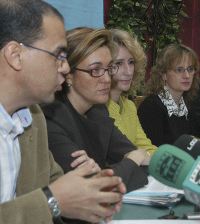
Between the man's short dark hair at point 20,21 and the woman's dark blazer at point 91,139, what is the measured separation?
600 mm

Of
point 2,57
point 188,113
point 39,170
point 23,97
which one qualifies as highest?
point 2,57

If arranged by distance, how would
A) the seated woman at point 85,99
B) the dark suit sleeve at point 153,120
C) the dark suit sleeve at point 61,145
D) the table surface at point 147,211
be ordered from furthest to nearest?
the dark suit sleeve at point 153,120 < the seated woman at point 85,99 < the dark suit sleeve at point 61,145 < the table surface at point 147,211

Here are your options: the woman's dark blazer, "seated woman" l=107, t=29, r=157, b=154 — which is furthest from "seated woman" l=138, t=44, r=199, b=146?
the woman's dark blazer

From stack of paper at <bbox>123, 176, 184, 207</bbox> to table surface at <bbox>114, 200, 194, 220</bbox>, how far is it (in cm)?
Result: 2

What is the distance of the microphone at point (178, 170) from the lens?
104 cm

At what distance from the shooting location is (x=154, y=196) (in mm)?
1559

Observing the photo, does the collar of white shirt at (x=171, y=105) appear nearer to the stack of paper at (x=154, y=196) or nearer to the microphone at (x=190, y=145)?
the stack of paper at (x=154, y=196)

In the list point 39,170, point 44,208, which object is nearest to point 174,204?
point 39,170

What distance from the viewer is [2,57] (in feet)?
4.10

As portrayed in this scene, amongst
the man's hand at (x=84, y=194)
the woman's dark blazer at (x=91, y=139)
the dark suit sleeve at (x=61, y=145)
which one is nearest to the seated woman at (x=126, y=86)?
the woman's dark blazer at (x=91, y=139)

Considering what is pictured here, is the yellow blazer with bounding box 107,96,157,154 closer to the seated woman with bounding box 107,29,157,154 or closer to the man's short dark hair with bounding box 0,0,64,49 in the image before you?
the seated woman with bounding box 107,29,157,154

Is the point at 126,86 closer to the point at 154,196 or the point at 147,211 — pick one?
the point at 154,196

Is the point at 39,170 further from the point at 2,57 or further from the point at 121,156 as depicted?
the point at 121,156

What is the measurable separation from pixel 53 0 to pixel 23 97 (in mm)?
1329
